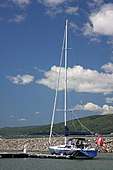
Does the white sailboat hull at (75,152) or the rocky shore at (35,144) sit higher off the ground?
the rocky shore at (35,144)

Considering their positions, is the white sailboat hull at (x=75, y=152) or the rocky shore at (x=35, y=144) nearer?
the white sailboat hull at (x=75, y=152)

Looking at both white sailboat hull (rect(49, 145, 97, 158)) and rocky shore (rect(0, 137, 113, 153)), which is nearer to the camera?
white sailboat hull (rect(49, 145, 97, 158))

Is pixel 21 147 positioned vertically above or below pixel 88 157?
above

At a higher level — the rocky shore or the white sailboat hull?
the rocky shore

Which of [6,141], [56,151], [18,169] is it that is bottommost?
[18,169]

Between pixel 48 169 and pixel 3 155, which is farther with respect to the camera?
pixel 3 155

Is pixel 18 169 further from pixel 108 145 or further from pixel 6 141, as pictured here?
pixel 6 141

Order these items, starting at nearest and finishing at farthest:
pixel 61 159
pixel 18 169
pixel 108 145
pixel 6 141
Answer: pixel 18 169
pixel 61 159
pixel 108 145
pixel 6 141

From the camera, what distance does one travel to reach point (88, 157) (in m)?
100

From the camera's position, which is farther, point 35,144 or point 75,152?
point 35,144

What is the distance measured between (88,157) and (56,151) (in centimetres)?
632

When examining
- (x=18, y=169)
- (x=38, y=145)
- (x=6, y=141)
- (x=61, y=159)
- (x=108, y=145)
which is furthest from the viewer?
(x=6, y=141)

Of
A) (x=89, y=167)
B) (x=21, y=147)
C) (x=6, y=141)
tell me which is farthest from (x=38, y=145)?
(x=89, y=167)

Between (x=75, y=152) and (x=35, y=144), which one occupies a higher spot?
(x=35, y=144)
